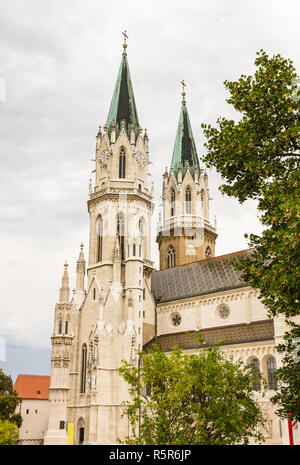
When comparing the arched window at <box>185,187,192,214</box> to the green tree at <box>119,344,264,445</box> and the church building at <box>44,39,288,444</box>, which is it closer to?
the church building at <box>44,39,288,444</box>

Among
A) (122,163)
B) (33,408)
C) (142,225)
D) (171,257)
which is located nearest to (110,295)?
(142,225)

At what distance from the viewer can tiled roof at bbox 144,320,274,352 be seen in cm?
3900

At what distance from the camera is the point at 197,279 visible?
1921 inches

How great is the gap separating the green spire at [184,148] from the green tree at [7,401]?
1365 inches

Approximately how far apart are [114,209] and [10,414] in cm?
2300

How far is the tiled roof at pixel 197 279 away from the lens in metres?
45.8

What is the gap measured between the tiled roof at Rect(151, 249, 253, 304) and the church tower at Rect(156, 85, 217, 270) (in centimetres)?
804

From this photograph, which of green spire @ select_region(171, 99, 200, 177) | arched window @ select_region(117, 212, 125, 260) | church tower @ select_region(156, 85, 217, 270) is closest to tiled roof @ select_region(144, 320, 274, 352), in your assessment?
arched window @ select_region(117, 212, 125, 260)

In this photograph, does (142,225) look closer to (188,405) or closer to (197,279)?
(197,279)

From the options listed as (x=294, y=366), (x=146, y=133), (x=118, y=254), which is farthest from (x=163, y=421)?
(x=146, y=133)

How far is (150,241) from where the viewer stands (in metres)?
52.4

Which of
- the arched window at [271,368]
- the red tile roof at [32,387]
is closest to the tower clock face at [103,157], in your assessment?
the arched window at [271,368]

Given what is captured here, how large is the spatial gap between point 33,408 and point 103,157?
3277cm
